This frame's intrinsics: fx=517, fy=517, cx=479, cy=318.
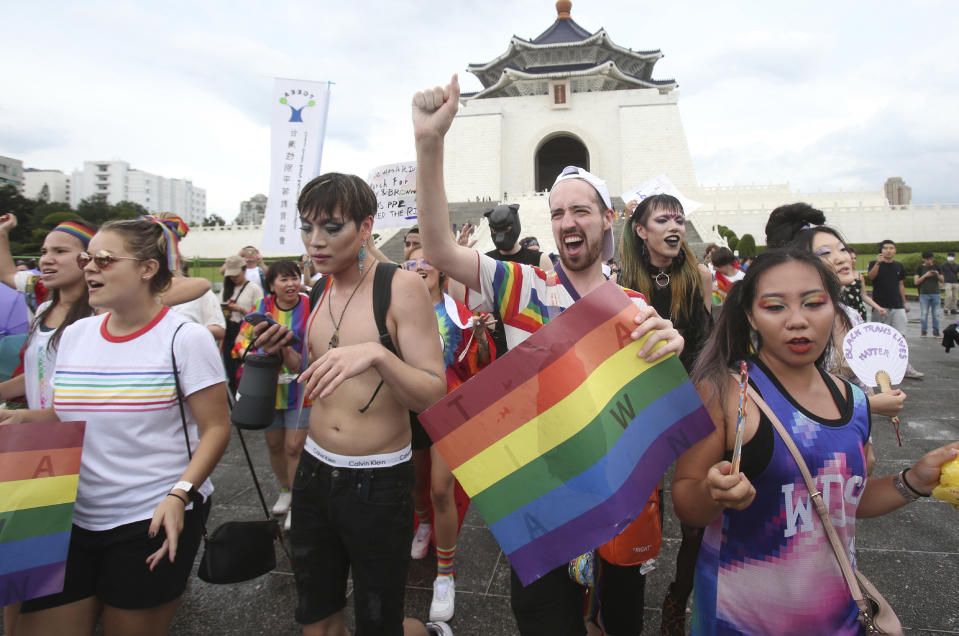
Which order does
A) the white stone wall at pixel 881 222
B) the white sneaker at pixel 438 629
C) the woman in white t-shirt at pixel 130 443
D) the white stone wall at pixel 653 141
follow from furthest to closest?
the white stone wall at pixel 653 141, the white stone wall at pixel 881 222, the white sneaker at pixel 438 629, the woman in white t-shirt at pixel 130 443

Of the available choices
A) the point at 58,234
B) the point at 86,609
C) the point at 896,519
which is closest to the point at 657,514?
the point at 86,609

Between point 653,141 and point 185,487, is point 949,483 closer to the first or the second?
point 185,487

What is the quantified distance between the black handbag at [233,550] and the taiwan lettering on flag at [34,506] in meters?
0.37

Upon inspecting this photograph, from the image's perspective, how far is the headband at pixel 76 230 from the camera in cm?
245

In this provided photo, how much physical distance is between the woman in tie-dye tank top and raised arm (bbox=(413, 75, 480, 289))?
953mm

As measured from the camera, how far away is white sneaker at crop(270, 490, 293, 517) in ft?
12.1

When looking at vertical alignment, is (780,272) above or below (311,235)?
below

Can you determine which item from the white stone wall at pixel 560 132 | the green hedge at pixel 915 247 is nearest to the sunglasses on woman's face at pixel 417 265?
the green hedge at pixel 915 247

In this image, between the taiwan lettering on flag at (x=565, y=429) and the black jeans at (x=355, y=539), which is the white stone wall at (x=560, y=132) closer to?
the black jeans at (x=355, y=539)

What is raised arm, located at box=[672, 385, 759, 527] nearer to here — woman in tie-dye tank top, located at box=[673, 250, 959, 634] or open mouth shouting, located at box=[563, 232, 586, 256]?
woman in tie-dye tank top, located at box=[673, 250, 959, 634]

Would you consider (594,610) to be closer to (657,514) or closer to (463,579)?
(657,514)

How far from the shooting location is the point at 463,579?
113 inches

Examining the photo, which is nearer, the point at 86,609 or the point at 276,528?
the point at 86,609

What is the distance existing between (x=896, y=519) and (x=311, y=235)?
3.97 metres
